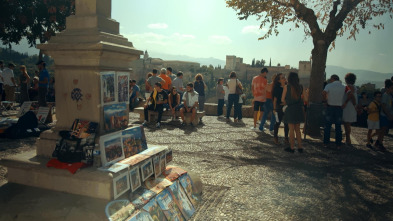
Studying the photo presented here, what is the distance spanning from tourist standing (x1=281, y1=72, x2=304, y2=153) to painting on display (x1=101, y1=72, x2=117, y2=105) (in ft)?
13.1

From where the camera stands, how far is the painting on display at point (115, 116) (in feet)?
9.91

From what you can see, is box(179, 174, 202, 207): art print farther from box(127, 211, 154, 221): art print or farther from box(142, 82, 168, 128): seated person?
box(142, 82, 168, 128): seated person

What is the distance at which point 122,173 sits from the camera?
263 centimetres

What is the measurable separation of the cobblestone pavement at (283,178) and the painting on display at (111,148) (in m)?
1.04

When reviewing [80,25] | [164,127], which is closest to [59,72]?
[80,25]

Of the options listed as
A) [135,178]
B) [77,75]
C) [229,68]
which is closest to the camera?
[135,178]

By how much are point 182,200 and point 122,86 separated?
4.76 ft

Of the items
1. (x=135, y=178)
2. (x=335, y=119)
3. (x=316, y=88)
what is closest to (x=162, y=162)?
(x=135, y=178)

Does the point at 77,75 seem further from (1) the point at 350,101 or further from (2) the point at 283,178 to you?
(1) the point at 350,101

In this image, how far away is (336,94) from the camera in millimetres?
6609

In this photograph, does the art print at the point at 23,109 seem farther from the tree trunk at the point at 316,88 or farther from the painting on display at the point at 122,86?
the tree trunk at the point at 316,88

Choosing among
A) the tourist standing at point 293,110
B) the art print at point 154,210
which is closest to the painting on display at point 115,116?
the art print at point 154,210

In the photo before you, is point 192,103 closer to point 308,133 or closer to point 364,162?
point 308,133

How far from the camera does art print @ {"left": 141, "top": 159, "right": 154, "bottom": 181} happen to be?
9.73ft
